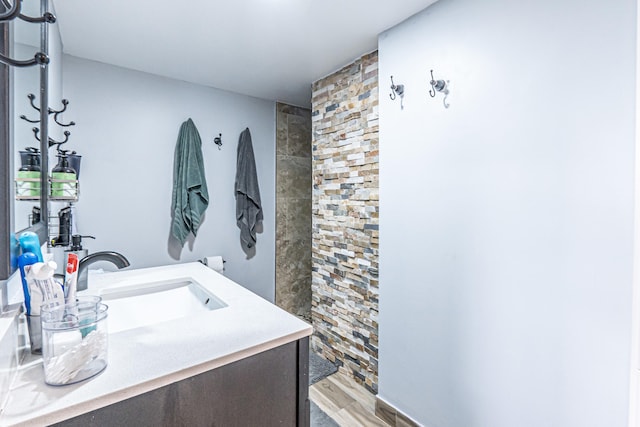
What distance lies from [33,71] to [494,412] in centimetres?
203

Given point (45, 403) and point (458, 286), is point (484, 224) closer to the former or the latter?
point (458, 286)

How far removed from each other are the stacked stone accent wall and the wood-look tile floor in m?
0.07

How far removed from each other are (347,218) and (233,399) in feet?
5.01

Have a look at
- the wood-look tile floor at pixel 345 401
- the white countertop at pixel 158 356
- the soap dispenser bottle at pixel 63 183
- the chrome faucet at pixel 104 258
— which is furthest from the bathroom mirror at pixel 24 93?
the wood-look tile floor at pixel 345 401

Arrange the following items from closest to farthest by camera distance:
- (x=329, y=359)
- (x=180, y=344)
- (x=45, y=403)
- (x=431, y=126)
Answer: (x=45, y=403)
(x=180, y=344)
(x=431, y=126)
(x=329, y=359)

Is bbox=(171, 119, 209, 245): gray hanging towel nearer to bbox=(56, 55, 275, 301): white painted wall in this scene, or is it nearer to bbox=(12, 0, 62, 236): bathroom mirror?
bbox=(56, 55, 275, 301): white painted wall

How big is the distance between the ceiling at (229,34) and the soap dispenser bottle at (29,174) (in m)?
1.05

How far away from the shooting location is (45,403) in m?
0.61

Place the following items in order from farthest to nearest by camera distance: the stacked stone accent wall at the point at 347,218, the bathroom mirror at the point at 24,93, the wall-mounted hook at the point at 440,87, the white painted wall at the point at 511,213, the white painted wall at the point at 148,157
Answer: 1. the white painted wall at the point at 148,157
2. the stacked stone accent wall at the point at 347,218
3. the wall-mounted hook at the point at 440,87
4. the white painted wall at the point at 511,213
5. the bathroom mirror at the point at 24,93

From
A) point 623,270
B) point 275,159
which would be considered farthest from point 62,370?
point 275,159

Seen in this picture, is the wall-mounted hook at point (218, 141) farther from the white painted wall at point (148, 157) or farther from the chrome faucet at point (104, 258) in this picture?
the chrome faucet at point (104, 258)

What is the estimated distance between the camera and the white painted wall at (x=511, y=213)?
990 millimetres

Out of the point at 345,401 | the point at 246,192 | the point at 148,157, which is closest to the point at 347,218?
the point at 246,192

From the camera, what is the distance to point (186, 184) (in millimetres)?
2465
